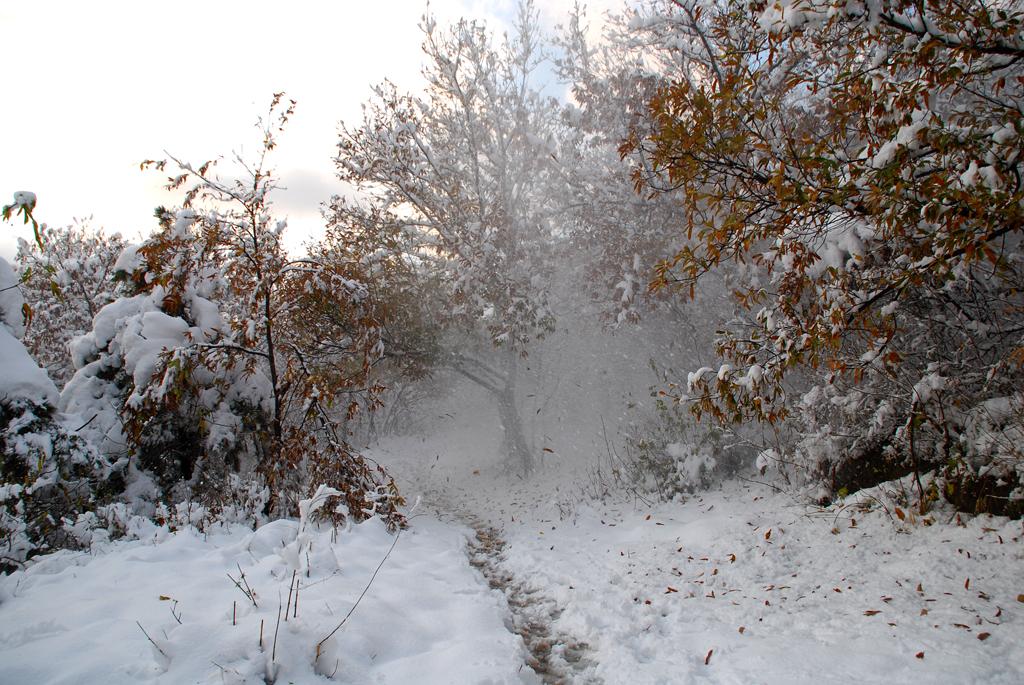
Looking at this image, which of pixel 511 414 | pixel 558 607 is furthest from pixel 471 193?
pixel 558 607

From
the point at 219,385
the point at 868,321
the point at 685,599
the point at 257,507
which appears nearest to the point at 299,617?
the point at 685,599

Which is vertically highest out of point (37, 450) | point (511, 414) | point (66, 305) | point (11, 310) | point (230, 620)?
point (66, 305)

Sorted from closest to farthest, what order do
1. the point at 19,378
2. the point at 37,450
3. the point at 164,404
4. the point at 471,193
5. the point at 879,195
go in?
the point at 879,195 → the point at 37,450 → the point at 19,378 → the point at 164,404 → the point at 471,193

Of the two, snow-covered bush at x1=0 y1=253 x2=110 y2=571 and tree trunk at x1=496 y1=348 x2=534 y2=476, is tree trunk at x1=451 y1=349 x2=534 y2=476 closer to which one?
tree trunk at x1=496 y1=348 x2=534 y2=476

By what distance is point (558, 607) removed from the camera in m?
4.95

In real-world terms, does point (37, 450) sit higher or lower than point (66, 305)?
lower

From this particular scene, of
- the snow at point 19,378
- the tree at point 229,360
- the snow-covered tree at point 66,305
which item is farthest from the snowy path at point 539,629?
the snow-covered tree at point 66,305

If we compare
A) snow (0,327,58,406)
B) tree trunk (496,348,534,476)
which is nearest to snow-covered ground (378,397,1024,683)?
snow (0,327,58,406)

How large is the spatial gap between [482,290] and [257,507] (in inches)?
277

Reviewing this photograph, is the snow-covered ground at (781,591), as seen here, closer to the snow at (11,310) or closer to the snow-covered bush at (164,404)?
the snow-covered bush at (164,404)

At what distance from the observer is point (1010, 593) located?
12.3ft

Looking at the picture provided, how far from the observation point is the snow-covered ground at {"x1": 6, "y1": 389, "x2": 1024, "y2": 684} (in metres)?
2.88

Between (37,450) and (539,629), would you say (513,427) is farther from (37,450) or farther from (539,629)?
(37,450)

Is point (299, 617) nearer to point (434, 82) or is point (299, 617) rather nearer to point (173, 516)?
point (173, 516)
